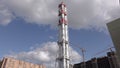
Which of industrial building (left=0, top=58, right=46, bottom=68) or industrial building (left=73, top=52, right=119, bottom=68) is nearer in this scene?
industrial building (left=0, top=58, right=46, bottom=68)

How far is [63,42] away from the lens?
150 ft

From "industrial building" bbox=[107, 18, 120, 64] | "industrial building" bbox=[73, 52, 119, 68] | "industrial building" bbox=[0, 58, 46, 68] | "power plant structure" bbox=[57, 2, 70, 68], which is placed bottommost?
"industrial building" bbox=[107, 18, 120, 64]

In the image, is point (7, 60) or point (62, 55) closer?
point (7, 60)

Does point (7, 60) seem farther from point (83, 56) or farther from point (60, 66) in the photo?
point (83, 56)

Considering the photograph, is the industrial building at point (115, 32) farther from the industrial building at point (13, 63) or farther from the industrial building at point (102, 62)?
the industrial building at point (102, 62)

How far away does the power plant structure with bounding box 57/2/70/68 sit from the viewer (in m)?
44.1

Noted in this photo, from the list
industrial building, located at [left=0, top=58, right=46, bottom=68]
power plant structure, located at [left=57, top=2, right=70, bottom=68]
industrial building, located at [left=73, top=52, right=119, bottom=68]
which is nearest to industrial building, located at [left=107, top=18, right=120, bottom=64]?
industrial building, located at [left=0, top=58, right=46, bottom=68]

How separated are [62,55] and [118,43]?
36.9 metres

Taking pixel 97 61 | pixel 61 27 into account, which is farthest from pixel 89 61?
pixel 61 27

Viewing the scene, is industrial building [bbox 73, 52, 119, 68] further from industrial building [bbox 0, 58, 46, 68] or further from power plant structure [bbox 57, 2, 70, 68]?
industrial building [bbox 0, 58, 46, 68]

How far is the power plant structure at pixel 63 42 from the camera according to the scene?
44094mm

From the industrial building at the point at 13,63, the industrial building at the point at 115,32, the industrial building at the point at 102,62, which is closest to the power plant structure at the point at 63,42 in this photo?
the industrial building at the point at 102,62

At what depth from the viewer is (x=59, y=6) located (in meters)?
53.6

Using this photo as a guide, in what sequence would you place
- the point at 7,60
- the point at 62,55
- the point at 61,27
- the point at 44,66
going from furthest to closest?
1. the point at 61,27
2. the point at 62,55
3. the point at 44,66
4. the point at 7,60
